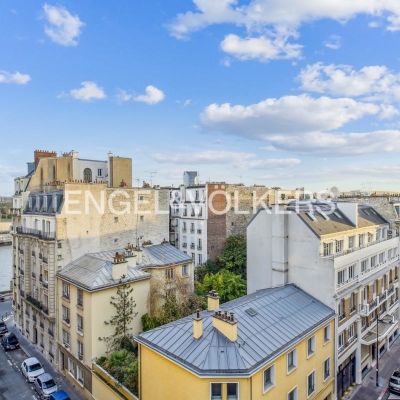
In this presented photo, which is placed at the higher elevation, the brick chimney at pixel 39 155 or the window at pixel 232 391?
the brick chimney at pixel 39 155

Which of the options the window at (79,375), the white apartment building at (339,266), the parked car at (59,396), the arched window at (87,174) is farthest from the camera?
the arched window at (87,174)

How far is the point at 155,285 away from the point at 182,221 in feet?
69.3

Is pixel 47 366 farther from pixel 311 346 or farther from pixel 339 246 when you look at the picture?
pixel 339 246

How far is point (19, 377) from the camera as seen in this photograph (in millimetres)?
24719

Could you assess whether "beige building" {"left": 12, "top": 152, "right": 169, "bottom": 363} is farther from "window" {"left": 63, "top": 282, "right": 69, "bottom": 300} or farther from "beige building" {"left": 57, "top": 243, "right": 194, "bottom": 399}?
"beige building" {"left": 57, "top": 243, "right": 194, "bottom": 399}

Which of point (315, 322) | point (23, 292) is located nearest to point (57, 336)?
point (23, 292)

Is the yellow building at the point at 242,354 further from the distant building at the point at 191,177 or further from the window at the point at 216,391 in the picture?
the distant building at the point at 191,177

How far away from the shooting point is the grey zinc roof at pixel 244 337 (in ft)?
44.9

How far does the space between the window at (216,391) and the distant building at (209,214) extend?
2886 centimetres

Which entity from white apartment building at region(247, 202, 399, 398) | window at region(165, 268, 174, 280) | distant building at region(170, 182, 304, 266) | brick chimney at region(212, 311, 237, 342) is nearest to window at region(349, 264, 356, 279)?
white apartment building at region(247, 202, 399, 398)

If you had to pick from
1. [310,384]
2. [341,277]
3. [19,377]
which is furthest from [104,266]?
[341,277]

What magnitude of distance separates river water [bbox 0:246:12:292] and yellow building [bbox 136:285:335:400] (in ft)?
141

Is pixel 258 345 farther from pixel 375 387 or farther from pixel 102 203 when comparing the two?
pixel 102 203

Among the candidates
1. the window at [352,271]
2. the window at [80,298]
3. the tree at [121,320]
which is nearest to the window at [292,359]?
the window at [352,271]
